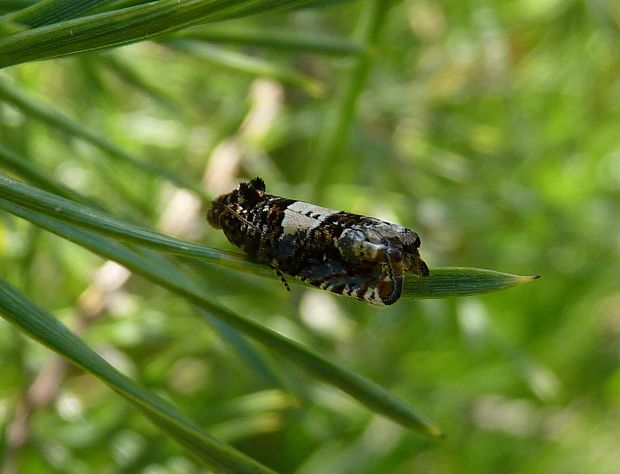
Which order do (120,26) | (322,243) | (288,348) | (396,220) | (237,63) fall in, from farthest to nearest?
(396,220)
(237,63)
(322,243)
(288,348)
(120,26)

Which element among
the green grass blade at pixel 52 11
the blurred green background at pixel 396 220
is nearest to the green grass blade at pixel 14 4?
the green grass blade at pixel 52 11

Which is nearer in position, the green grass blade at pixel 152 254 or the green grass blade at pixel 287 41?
the green grass blade at pixel 152 254

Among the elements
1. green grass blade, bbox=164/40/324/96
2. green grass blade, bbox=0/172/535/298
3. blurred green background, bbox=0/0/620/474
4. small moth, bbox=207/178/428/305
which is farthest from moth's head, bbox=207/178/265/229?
green grass blade, bbox=0/172/535/298

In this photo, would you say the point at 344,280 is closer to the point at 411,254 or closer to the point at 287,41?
the point at 411,254

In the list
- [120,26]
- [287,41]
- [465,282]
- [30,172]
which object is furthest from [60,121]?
[465,282]

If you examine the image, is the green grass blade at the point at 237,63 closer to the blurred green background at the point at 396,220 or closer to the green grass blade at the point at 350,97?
the green grass blade at the point at 350,97

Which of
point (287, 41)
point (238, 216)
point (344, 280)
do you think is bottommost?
point (344, 280)
